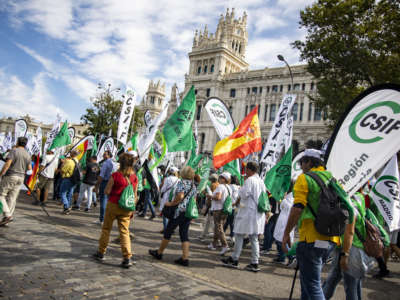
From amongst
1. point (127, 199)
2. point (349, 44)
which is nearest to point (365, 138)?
point (127, 199)

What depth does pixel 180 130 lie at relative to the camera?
6629 millimetres

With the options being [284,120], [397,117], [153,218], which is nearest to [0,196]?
[153,218]

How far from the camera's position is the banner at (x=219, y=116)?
8.77 metres

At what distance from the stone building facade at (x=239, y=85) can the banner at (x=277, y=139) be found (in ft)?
85.4

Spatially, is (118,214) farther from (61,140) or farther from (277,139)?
(61,140)

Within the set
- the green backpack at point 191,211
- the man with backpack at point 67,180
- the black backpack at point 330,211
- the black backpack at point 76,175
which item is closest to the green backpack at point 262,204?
the green backpack at point 191,211

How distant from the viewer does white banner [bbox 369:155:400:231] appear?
5789 mm

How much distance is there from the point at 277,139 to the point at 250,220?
4536 millimetres

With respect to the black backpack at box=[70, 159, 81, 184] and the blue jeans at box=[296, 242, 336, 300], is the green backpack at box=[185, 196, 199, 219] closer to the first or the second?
the blue jeans at box=[296, 242, 336, 300]

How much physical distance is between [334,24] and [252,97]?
30.9m

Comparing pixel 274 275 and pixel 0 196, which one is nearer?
pixel 274 275

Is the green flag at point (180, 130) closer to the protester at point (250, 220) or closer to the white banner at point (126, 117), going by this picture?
the protester at point (250, 220)

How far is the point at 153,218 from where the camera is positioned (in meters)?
10.7

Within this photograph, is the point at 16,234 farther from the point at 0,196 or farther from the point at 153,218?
the point at 153,218
